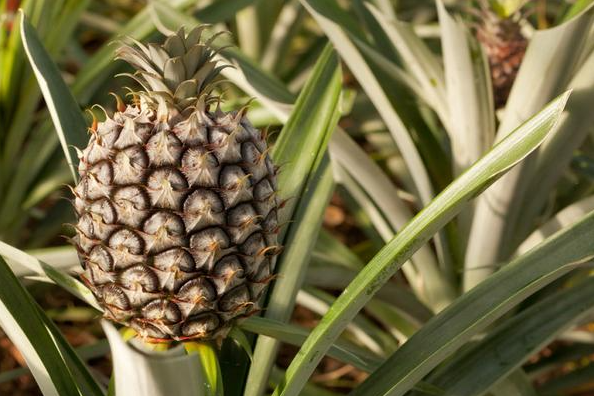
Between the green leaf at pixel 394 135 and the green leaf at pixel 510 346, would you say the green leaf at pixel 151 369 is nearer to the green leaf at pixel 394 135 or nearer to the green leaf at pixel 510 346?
the green leaf at pixel 510 346

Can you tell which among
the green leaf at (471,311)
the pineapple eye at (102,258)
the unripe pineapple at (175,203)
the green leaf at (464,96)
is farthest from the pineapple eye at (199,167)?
the green leaf at (464,96)

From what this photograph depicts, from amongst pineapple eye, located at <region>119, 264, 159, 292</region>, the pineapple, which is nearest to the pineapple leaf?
pineapple eye, located at <region>119, 264, 159, 292</region>

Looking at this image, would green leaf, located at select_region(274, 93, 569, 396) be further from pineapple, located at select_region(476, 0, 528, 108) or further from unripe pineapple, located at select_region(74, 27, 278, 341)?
pineapple, located at select_region(476, 0, 528, 108)

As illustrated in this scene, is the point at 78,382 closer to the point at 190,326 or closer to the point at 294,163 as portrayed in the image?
the point at 190,326

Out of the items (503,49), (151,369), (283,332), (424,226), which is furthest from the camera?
(503,49)

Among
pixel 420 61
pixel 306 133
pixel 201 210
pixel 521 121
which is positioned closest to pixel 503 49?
pixel 420 61

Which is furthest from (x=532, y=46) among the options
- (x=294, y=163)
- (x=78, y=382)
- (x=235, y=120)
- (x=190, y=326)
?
(x=78, y=382)

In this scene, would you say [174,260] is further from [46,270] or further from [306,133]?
[306,133]
